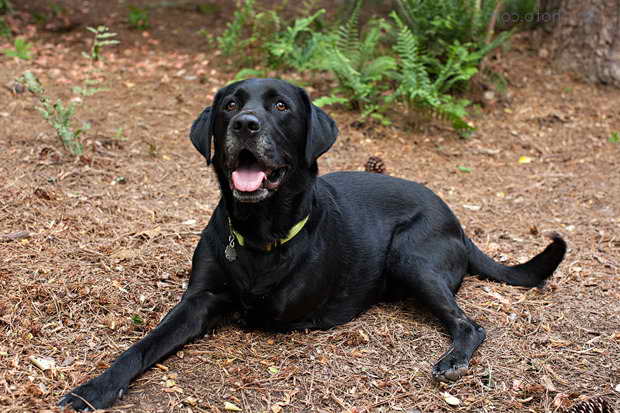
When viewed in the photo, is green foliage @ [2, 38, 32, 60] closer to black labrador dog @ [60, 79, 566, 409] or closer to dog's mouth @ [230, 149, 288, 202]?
black labrador dog @ [60, 79, 566, 409]

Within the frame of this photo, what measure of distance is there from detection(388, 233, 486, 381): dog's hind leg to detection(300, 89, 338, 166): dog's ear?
871 mm

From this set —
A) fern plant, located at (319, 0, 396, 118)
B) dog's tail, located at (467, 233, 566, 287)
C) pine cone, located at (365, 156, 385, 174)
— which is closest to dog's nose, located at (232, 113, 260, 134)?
dog's tail, located at (467, 233, 566, 287)

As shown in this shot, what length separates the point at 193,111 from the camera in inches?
282

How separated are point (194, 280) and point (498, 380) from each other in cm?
169

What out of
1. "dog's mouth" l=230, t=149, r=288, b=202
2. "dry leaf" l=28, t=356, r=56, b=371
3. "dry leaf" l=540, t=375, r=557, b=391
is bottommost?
"dry leaf" l=28, t=356, r=56, b=371

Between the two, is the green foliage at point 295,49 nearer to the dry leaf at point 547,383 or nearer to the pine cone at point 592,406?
the dry leaf at point 547,383

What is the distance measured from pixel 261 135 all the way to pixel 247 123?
0.10 meters

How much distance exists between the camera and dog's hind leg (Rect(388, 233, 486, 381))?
11.2 feet

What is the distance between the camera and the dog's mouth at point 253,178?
10.7 feet

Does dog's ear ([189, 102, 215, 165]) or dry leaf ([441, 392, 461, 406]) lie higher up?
dog's ear ([189, 102, 215, 165])

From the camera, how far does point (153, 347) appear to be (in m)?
3.19

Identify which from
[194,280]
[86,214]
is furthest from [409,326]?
[86,214]

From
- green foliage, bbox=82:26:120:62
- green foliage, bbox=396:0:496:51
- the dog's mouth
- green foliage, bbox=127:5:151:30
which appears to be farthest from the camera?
green foliage, bbox=127:5:151:30

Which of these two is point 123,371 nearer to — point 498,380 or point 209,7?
point 498,380
